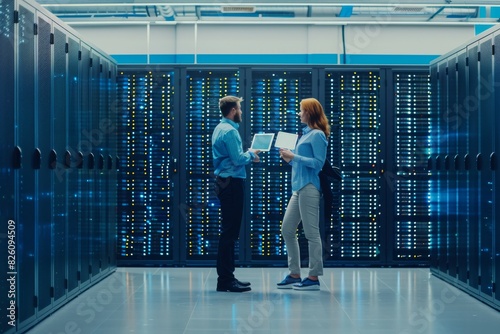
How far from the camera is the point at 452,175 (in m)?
6.29

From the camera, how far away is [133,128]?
25.0ft

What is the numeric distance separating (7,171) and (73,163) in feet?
5.24

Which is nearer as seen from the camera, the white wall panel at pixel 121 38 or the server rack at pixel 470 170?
the server rack at pixel 470 170

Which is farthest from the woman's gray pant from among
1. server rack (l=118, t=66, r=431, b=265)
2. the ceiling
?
the ceiling

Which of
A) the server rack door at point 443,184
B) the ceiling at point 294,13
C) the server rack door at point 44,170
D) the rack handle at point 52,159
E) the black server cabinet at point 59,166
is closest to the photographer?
the server rack door at point 44,170

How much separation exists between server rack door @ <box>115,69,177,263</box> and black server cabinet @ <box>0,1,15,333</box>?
352cm

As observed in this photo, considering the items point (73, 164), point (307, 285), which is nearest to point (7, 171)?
point (73, 164)

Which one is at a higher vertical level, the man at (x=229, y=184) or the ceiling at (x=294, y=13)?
the ceiling at (x=294, y=13)

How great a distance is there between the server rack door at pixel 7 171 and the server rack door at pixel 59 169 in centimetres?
85

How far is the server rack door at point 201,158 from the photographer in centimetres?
754

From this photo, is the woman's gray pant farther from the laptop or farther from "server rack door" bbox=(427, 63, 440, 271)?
"server rack door" bbox=(427, 63, 440, 271)

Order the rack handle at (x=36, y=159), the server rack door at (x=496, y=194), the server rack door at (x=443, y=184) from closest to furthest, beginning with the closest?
the rack handle at (x=36, y=159) < the server rack door at (x=496, y=194) < the server rack door at (x=443, y=184)

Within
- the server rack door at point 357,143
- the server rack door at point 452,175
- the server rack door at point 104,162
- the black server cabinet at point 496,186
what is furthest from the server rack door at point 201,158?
the black server cabinet at point 496,186

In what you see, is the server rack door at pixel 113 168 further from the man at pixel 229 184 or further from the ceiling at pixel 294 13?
the ceiling at pixel 294 13
